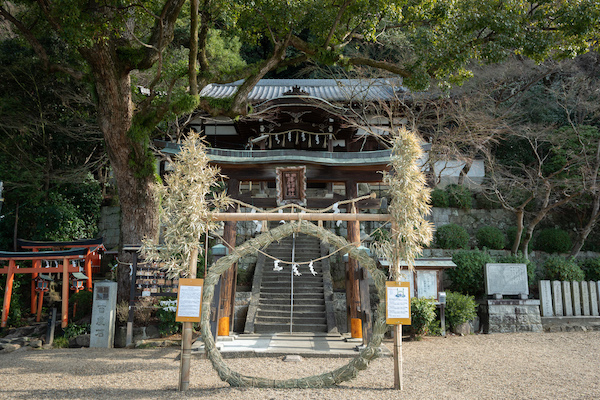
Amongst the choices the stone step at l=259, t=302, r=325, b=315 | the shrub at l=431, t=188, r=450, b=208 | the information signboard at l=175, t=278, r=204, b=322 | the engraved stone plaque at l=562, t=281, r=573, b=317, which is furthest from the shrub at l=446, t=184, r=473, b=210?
the information signboard at l=175, t=278, r=204, b=322

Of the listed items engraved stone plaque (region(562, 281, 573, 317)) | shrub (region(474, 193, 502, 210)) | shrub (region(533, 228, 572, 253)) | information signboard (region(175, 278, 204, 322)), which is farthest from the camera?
shrub (region(474, 193, 502, 210))

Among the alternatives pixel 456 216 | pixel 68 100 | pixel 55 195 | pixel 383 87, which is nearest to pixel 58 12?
pixel 68 100

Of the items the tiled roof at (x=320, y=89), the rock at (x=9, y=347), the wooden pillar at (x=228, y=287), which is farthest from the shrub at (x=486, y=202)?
the rock at (x=9, y=347)

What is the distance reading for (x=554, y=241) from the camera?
14.6 m

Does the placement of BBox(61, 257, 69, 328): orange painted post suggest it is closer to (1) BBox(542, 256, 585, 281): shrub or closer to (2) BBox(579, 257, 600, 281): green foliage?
(1) BBox(542, 256, 585, 281): shrub

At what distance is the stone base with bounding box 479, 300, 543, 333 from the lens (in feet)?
35.8

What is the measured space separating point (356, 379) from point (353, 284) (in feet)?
12.1

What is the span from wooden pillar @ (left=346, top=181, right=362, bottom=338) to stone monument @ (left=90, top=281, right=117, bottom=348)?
17.6 feet

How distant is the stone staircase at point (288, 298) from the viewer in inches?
412

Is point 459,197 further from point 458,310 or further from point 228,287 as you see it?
point 228,287

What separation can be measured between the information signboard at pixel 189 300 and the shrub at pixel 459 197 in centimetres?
1255

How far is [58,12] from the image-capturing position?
302 inches

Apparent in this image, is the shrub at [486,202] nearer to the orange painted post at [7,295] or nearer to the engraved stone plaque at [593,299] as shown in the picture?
the engraved stone plaque at [593,299]

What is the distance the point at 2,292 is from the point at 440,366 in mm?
11544
